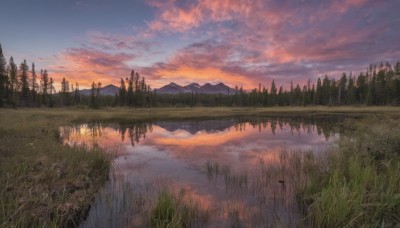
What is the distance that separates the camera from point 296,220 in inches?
286

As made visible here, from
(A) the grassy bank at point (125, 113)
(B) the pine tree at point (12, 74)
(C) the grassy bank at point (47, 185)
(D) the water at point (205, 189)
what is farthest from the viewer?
(B) the pine tree at point (12, 74)

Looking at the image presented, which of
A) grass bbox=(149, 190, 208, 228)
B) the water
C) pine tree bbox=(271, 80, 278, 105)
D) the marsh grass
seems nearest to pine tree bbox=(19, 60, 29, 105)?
the water

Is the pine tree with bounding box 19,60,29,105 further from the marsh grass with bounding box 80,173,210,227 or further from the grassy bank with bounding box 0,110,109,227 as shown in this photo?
the marsh grass with bounding box 80,173,210,227

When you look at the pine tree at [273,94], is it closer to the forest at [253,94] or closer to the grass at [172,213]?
the forest at [253,94]

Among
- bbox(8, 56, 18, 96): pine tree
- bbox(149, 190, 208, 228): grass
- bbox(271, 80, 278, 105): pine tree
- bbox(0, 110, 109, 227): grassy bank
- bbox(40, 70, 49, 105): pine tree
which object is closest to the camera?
bbox(0, 110, 109, 227): grassy bank

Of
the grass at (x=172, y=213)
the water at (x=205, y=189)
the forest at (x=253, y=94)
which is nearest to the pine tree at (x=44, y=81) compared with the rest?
the forest at (x=253, y=94)

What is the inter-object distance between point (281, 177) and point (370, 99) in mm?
89998

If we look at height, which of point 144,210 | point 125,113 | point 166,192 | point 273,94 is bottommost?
point 144,210

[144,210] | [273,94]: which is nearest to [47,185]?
[144,210]

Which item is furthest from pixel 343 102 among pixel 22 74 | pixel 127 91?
pixel 22 74

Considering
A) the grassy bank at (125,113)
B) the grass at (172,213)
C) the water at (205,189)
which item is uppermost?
the grassy bank at (125,113)

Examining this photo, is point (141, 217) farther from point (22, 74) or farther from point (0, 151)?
point (22, 74)

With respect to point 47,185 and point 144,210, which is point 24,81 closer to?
point 47,185

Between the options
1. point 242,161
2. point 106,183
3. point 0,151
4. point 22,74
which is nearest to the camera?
point 106,183
